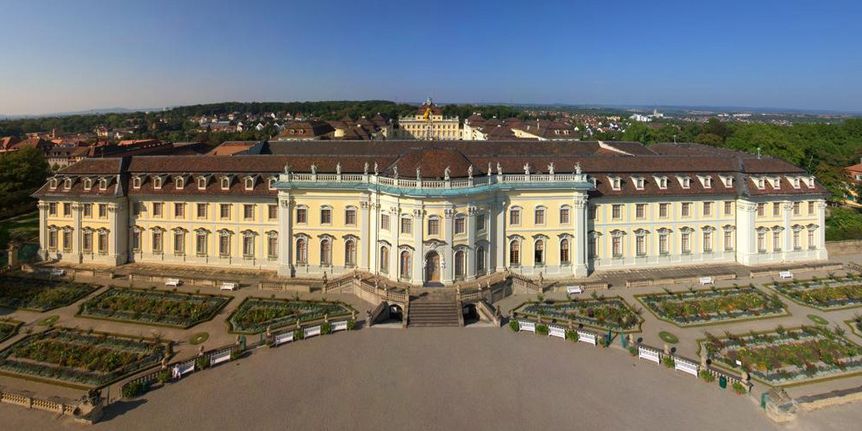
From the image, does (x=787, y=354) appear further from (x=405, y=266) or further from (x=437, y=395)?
(x=405, y=266)

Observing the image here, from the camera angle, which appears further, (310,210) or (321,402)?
(310,210)

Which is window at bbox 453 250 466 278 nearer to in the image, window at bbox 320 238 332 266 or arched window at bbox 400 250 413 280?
arched window at bbox 400 250 413 280

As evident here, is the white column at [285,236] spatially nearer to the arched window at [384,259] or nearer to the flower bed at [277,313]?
the flower bed at [277,313]

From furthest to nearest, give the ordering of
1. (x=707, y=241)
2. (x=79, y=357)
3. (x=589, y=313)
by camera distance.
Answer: (x=707, y=241) < (x=589, y=313) < (x=79, y=357)

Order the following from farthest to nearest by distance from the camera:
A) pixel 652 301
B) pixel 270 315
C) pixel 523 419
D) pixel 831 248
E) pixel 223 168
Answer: pixel 831 248
pixel 223 168
pixel 652 301
pixel 270 315
pixel 523 419

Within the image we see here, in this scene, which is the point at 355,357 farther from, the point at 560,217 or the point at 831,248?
the point at 831,248

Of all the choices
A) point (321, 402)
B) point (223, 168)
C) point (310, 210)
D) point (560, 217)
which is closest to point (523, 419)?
point (321, 402)

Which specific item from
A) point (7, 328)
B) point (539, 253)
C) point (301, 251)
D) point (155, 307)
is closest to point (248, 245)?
point (301, 251)
